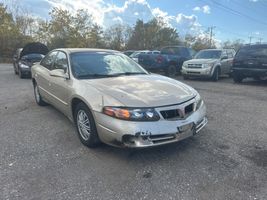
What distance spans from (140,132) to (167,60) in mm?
10602

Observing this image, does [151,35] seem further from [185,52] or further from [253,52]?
[253,52]

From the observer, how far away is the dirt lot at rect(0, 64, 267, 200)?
296 centimetres

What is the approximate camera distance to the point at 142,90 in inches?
151

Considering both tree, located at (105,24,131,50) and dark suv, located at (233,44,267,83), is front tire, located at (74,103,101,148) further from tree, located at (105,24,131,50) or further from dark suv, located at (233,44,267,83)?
tree, located at (105,24,131,50)

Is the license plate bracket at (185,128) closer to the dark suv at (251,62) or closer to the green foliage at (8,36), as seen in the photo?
the dark suv at (251,62)

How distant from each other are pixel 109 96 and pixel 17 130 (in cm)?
240

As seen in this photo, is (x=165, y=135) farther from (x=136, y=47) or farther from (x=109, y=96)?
(x=136, y=47)

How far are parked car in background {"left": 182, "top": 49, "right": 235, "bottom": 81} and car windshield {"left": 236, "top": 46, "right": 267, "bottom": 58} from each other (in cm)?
132

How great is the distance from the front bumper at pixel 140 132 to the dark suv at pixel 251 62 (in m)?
8.30

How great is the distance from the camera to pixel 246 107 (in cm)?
684

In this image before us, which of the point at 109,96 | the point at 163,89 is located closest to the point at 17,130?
the point at 109,96

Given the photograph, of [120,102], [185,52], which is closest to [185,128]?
[120,102]

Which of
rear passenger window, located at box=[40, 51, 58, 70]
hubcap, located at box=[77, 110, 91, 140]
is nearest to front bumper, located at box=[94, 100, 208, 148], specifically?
hubcap, located at box=[77, 110, 91, 140]

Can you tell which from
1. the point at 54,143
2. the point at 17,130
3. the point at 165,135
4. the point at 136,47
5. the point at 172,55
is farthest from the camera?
the point at 136,47
